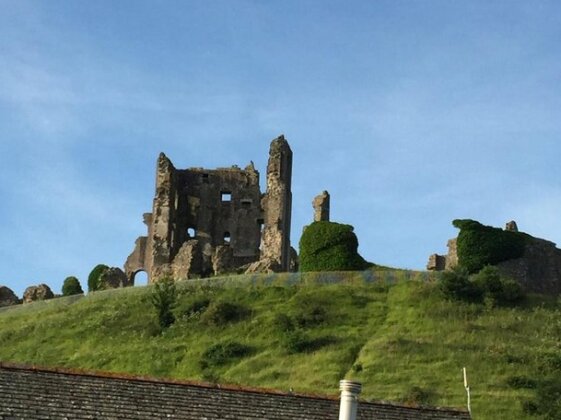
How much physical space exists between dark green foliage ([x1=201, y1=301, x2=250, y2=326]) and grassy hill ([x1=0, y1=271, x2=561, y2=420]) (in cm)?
9

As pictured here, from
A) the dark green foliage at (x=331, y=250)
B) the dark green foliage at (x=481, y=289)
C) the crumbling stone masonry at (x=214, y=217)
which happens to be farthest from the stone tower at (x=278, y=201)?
the dark green foliage at (x=481, y=289)

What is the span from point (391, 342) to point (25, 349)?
2340 cm

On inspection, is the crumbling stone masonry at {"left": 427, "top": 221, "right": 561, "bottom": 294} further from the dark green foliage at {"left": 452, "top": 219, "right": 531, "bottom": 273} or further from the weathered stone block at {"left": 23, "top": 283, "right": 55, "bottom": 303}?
the weathered stone block at {"left": 23, "top": 283, "right": 55, "bottom": 303}

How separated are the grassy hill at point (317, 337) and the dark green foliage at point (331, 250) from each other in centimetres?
337

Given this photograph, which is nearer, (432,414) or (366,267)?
(432,414)

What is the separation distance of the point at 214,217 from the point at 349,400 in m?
84.5

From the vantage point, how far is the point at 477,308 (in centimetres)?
7488

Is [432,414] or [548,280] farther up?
[548,280]

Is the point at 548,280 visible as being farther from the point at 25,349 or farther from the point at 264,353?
the point at 25,349

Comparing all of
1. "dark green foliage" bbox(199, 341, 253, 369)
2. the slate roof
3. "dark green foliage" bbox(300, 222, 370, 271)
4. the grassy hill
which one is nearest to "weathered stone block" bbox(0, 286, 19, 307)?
the grassy hill

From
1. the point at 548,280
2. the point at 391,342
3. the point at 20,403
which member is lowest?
the point at 20,403

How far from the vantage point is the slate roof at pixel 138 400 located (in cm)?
2461

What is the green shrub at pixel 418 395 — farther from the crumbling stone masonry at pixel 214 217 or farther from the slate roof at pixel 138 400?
the crumbling stone masonry at pixel 214 217

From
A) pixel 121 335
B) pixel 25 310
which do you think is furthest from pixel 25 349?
pixel 25 310
